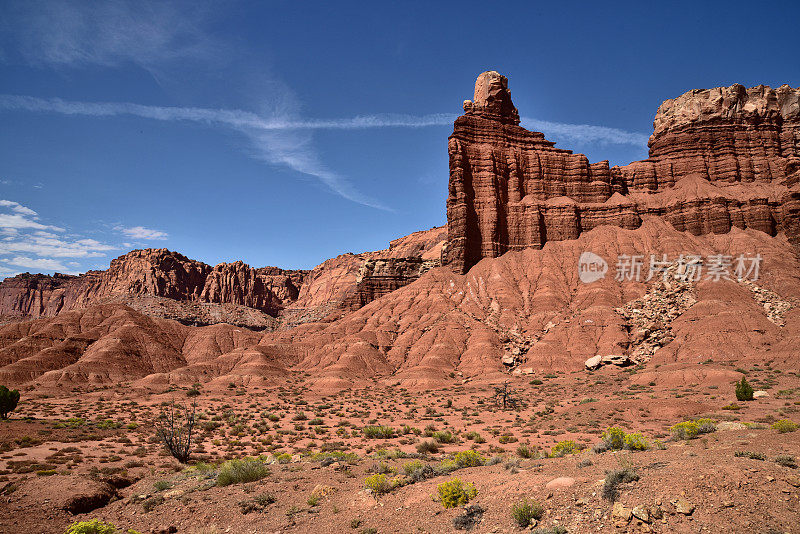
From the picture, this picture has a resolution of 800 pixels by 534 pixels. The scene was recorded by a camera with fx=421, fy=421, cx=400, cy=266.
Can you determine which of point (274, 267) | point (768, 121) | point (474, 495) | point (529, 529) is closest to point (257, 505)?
point (474, 495)

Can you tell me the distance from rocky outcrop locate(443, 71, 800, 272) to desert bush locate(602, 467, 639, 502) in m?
67.0

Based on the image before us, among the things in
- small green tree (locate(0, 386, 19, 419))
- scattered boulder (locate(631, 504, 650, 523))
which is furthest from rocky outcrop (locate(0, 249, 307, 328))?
scattered boulder (locate(631, 504, 650, 523))

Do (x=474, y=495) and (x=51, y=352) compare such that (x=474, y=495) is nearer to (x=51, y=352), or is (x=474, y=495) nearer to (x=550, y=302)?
(x=550, y=302)

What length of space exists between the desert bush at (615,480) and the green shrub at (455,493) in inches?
125

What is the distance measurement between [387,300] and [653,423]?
2219 inches

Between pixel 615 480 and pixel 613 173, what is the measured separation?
86.4 meters

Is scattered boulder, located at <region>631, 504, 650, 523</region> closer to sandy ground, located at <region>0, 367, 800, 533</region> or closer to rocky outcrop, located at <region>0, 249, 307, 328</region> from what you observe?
sandy ground, located at <region>0, 367, 800, 533</region>

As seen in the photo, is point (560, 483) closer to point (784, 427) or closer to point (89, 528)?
point (784, 427)

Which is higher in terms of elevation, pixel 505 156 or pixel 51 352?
pixel 505 156

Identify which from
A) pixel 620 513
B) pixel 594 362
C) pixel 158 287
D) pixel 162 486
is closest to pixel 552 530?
pixel 620 513

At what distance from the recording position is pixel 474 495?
1040cm

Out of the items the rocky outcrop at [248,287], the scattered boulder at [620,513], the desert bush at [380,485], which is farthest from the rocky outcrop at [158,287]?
the scattered boulder at [620,513]

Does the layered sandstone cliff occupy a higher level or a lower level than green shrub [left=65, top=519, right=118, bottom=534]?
higher

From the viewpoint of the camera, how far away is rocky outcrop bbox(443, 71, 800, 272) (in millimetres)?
75750
